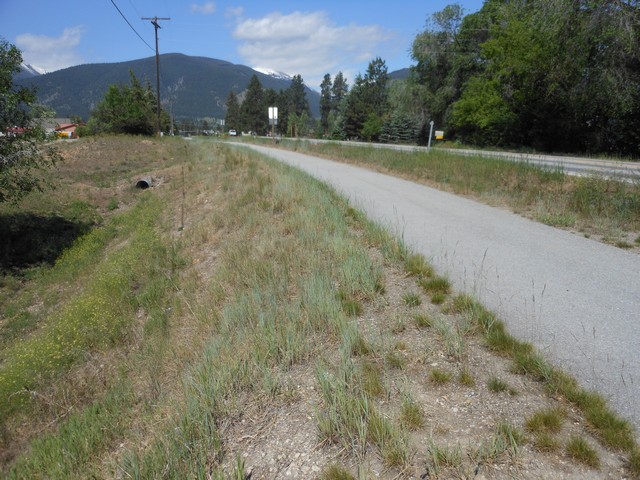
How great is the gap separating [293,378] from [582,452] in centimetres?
221

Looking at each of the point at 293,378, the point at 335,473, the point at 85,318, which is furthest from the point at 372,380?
the point at 85,318

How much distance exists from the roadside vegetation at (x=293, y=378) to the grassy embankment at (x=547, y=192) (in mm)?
4471

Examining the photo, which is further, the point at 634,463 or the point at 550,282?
the point at 550,282

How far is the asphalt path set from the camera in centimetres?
348

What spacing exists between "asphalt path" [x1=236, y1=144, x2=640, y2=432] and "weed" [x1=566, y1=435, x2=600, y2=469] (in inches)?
22.5

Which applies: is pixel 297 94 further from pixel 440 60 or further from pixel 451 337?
pixel 451 337

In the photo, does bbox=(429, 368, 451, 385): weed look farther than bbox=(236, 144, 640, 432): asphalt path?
No

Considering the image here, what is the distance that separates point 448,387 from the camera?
328 cm

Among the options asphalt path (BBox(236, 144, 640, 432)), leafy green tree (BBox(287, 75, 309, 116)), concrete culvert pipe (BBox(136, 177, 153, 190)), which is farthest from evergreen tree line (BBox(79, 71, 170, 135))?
leafy green tree (BBox(287, 75, 309, 116))

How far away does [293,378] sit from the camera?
11.9 ft

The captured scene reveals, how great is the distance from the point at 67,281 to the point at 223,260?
5999 millimetres

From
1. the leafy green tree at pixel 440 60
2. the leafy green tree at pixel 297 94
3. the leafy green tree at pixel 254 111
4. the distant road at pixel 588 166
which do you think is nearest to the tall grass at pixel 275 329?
the distant road at pixel 588 166

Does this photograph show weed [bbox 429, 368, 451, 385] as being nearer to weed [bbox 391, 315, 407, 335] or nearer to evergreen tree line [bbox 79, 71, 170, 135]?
weed [bbox 391, 315, 407, 335]

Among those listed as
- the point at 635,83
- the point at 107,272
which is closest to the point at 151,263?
the point at 107,272
